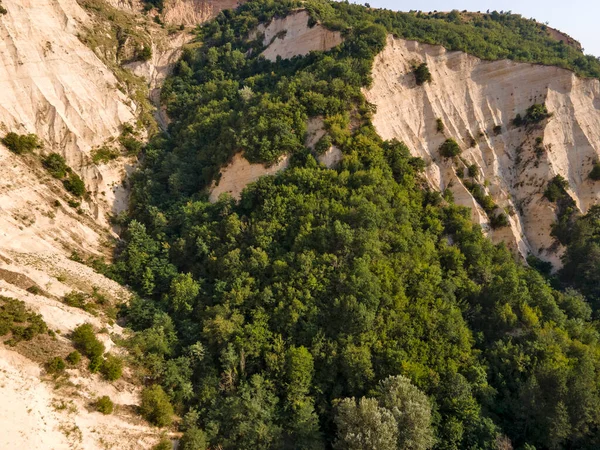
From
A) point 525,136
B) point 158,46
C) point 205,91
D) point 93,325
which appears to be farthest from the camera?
point 158,46

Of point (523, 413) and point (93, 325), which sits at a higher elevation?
point (523, 413)

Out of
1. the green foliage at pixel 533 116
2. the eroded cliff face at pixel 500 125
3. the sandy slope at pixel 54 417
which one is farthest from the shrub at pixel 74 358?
the green foliage at pixel 533 116

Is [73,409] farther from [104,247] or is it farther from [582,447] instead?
[582,447]

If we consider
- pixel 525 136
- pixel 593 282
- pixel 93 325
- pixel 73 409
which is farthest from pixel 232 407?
pixel 525 136

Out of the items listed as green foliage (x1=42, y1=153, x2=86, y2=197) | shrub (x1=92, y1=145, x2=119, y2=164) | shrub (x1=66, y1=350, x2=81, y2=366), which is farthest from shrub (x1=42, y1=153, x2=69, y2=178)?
shrub (x1=66, y1=350, x2=81, y2=366)

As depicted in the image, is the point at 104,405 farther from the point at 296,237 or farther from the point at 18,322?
the point at 296,237

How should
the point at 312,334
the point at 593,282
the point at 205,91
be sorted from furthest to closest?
the point at 205,91 → the point at 593,282 → the point at 312,334
